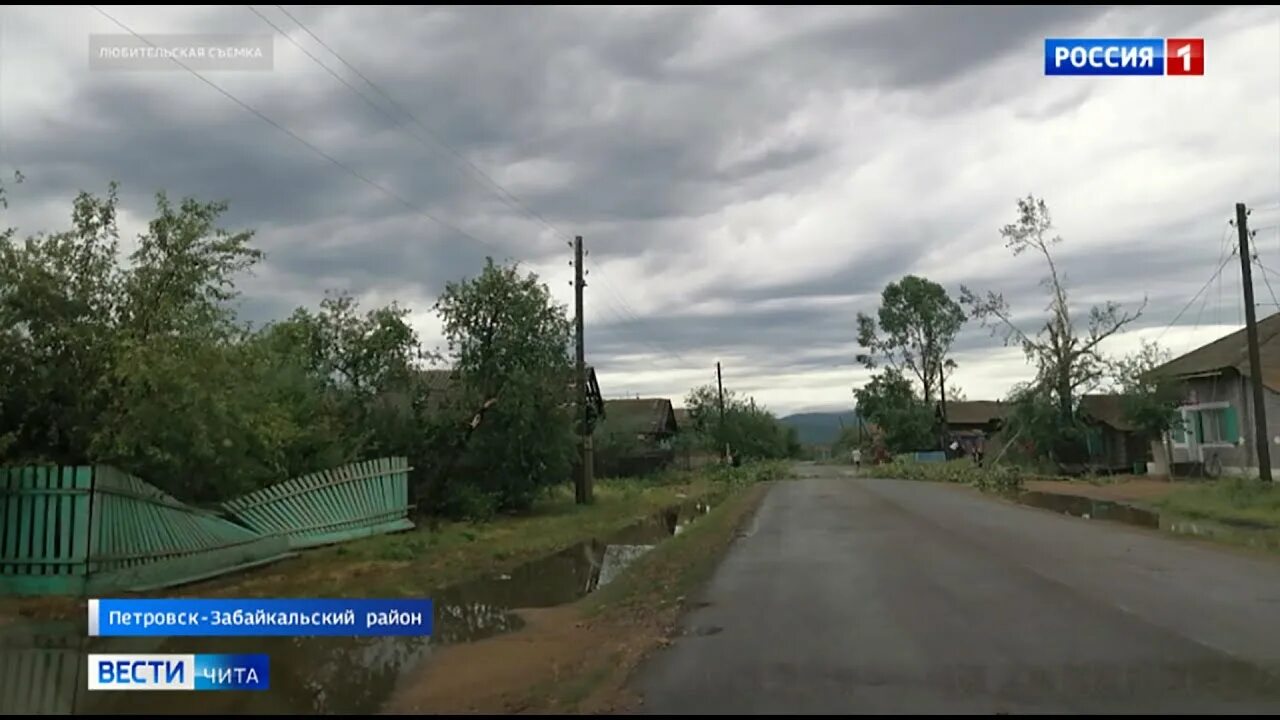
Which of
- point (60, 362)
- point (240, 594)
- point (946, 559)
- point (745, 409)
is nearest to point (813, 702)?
point (240, 594)

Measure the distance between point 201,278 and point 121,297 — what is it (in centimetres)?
110

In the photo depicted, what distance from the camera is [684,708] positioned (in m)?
6.85

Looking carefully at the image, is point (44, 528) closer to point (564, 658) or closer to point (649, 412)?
point (564, 658)

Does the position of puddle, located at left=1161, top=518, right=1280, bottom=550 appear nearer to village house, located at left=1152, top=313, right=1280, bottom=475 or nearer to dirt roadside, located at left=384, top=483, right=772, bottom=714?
→ dirt roadside, located at left=384, top=483, right=772, bottom=714

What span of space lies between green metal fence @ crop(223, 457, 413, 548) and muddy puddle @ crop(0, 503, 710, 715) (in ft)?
14.3

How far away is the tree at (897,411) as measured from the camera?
8281cm

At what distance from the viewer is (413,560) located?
16328 millimetres

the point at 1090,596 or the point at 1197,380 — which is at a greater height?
the point at 1197,380

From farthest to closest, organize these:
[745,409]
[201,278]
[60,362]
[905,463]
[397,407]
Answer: [745,409], [905,463], [397,407], [201,278], [60,362]

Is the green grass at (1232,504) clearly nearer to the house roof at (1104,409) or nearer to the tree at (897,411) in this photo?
the house roof at (1104,409)

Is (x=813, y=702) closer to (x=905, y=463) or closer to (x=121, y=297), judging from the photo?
(x=121, y=297)

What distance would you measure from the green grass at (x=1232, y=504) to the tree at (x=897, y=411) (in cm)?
5407

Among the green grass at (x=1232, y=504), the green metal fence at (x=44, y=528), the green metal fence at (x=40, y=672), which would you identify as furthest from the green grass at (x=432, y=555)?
the green grass at (x=1232, y=504)
